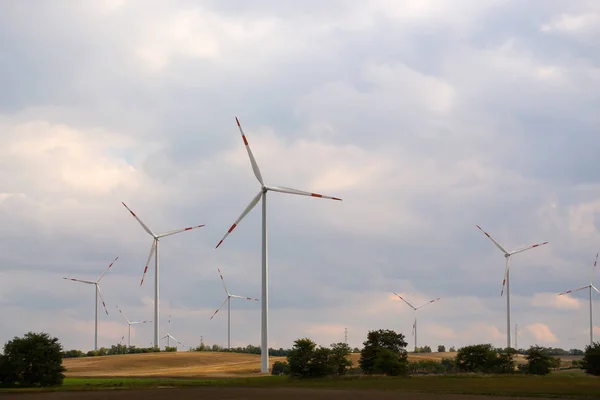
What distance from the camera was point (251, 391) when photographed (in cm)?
9512

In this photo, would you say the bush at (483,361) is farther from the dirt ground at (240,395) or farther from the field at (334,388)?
the dirt ground at (240,395)

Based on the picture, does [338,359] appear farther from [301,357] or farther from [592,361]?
[592,361]

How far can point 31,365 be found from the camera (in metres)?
111

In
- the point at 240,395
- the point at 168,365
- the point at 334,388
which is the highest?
the point at 240,395

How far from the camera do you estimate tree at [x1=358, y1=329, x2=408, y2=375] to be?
12425cm

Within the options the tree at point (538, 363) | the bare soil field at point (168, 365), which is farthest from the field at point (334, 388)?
the tree at point (538, 363)

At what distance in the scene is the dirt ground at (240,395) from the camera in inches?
3381

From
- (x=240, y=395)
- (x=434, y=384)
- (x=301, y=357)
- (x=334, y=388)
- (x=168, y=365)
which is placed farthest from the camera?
(x=168, y=365)

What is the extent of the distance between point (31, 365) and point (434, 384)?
54.7 meters

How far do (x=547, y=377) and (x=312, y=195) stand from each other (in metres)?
43.8

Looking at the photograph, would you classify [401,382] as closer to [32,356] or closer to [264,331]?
[264,331]

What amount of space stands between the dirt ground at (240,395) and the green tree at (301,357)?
2083cm

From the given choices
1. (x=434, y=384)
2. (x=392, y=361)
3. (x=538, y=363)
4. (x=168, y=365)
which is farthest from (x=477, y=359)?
(x=168, y=365)

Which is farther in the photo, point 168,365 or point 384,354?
point 168,365
